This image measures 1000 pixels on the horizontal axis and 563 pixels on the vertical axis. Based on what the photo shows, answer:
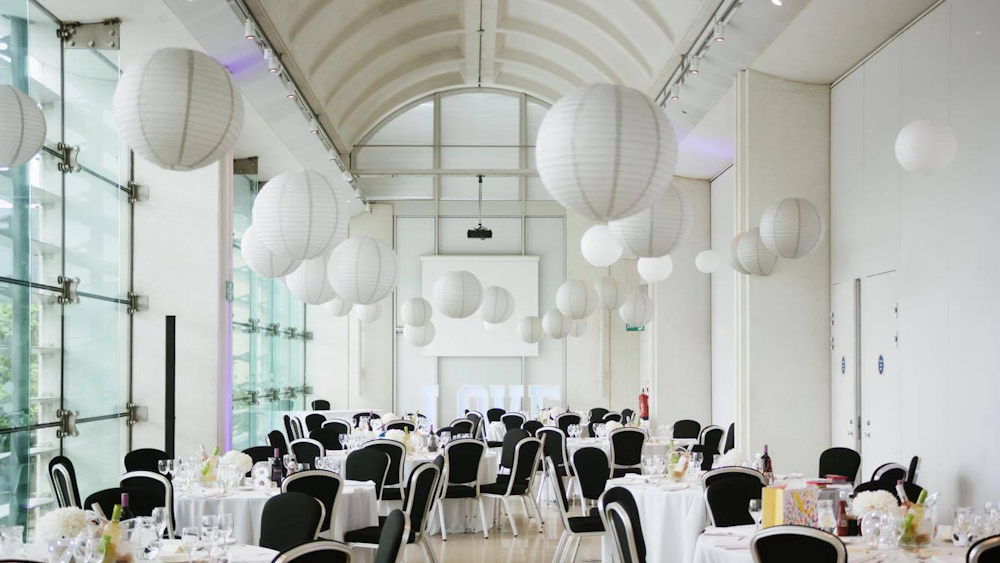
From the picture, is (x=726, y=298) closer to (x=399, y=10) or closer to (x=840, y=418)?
(x=840, y=418)

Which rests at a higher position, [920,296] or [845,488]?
[920,296]

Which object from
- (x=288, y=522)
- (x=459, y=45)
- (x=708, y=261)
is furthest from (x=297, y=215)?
(x=459, y=45)

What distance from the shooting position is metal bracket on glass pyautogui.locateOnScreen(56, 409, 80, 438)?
8789mm

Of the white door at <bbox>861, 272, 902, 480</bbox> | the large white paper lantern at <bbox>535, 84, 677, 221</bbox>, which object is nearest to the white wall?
the white door at <bbox>861, 272, 902, 480</bbox>

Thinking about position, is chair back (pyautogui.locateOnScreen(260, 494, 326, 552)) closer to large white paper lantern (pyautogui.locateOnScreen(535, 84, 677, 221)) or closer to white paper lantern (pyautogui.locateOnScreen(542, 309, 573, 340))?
large white paper lantern (pyautogui.locateOnScreen(535, 84, 677, 221))

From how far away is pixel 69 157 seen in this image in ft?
29.1

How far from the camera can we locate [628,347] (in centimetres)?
1978

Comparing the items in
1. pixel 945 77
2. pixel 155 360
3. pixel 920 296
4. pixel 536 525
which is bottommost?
pixel 536 525

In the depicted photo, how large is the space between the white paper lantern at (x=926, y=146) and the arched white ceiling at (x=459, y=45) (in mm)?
4337

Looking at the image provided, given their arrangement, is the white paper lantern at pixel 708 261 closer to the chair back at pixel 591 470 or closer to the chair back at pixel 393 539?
the chair back at pixel 591 470

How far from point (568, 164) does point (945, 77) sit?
17.2ft

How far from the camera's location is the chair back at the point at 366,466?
842 cm

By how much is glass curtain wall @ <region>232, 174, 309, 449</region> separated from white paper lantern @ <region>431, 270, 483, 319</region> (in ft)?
11.9

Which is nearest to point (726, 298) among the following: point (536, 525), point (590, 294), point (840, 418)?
point (590, 294)
